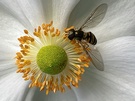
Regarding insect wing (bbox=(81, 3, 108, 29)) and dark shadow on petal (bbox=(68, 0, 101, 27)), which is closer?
insect wing (bbox=(81, 3, 108, 29))

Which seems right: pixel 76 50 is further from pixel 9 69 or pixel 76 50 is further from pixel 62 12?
pixel 9 69

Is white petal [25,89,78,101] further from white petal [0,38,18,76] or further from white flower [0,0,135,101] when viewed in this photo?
white petal [0,38,18,76]

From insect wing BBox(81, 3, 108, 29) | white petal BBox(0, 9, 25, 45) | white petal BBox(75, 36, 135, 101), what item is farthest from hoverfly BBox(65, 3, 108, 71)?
white petal BBox(0, 9, 25, 45)

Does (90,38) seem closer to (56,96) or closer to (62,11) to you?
(62,11)

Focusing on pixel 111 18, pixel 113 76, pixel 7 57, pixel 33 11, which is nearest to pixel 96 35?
pixel 111 18

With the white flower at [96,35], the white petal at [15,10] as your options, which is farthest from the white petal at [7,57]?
the white petal at [15,10]

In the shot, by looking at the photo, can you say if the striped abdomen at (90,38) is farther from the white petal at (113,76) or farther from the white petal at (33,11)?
the white petal at (33,11)
